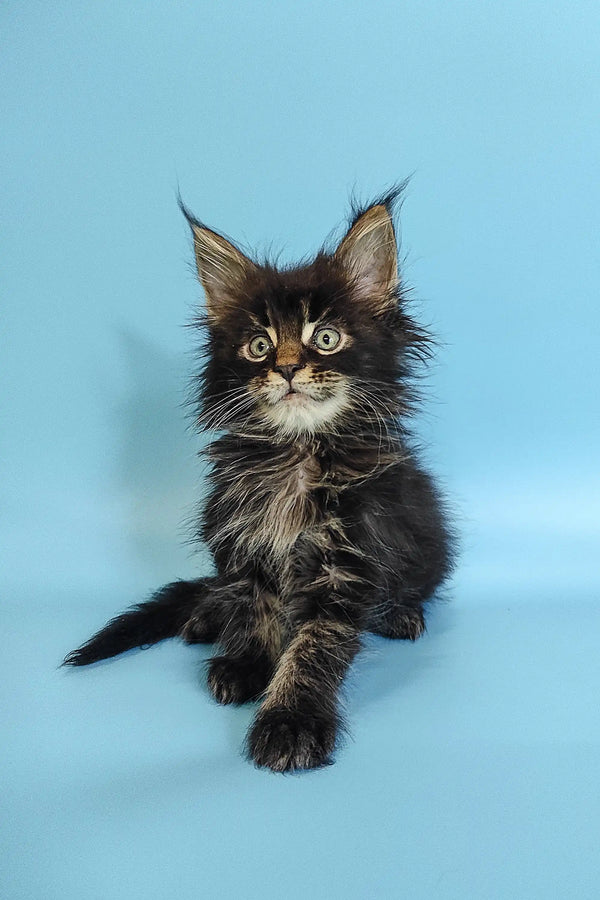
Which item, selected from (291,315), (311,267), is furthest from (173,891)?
(311,267)

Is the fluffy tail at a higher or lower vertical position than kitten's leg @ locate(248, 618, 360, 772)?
lower

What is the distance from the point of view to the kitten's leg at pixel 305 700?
1.72 metres

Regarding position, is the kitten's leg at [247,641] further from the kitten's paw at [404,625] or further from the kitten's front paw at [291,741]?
the kitten's paw at [404,625]

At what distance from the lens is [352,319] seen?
2021mm

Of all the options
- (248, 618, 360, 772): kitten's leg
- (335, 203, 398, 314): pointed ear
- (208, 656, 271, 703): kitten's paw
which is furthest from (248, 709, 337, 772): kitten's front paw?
(335, 203, 398, 314): pointed ear

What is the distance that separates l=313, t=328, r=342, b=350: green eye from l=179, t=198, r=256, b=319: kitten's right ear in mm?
283

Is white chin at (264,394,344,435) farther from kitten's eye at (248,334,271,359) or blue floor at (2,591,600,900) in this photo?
blue floor at (2,591,600,900)

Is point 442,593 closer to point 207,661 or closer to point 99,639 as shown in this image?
point 207,661

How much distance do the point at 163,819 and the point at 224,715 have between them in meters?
0.41

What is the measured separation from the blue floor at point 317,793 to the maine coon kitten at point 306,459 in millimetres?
156

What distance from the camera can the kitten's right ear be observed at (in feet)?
7.21

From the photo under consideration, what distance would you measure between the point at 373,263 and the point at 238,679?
1.07 m

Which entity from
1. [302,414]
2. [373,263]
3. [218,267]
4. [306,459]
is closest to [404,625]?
[306,459]

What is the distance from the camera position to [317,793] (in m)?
1.65
